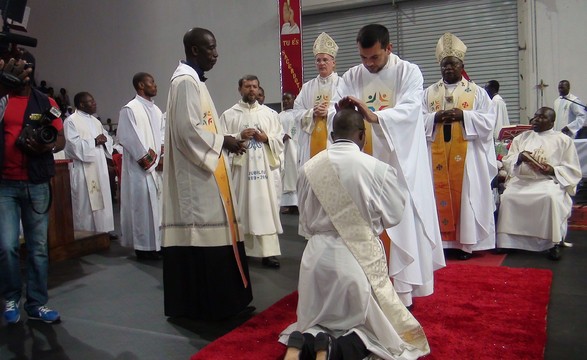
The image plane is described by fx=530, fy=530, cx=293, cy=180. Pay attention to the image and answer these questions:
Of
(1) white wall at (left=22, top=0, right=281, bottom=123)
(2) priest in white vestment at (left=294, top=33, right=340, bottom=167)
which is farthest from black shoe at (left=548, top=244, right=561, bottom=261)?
(1) white wall at (left=22, top=0, right=281, bottom=123)

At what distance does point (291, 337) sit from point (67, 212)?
4.05 meters

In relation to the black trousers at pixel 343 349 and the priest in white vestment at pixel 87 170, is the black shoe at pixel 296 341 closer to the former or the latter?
the black trousers at pixel 343 349

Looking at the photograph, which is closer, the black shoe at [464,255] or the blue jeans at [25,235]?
the blue jeans at [25,235]

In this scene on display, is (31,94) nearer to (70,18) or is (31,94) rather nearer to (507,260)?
(507,260)

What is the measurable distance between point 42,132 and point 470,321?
Result: 3014 millimetres

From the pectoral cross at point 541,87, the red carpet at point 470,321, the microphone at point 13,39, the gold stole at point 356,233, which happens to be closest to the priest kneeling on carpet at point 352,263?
the gold stole at point 356,233

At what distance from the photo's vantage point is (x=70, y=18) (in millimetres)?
14789

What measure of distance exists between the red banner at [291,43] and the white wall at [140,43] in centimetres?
42

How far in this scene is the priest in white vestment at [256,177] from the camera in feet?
16.8

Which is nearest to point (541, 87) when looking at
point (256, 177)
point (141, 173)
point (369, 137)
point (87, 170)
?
point (256, 177)

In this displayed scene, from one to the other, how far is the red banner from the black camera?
8236 mm

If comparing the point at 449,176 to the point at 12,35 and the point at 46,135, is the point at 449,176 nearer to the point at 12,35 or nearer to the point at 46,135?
the point at 46,135

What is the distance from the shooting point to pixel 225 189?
357 centimetres

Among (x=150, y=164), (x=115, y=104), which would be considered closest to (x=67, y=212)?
(x=150, y=164)
